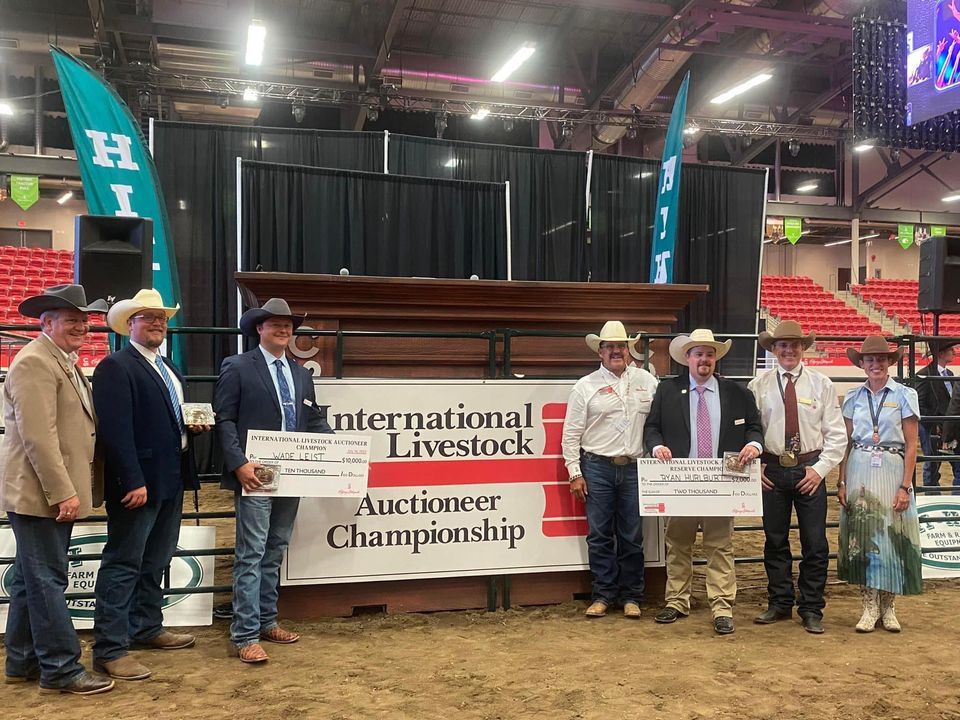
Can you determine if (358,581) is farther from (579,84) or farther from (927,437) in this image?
(579,84)

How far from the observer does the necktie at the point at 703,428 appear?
359 centimetres

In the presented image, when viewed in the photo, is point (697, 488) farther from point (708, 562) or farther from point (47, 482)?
point (47, 482)

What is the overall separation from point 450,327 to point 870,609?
2.47 metres

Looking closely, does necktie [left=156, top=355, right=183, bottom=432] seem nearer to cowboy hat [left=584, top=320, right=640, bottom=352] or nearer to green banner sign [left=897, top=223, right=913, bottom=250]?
cowboy hat [left=584, top=320, right=640, bottom=352]

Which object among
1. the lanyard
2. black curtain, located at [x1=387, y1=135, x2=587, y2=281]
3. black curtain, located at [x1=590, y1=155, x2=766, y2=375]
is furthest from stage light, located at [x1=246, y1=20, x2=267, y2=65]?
the lanyard

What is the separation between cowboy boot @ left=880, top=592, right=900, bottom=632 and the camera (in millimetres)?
3514

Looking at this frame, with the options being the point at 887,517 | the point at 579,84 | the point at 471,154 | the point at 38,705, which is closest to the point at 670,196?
the point at 471,154

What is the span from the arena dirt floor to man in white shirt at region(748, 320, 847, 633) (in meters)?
0.21

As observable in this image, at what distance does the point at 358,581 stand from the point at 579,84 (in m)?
13.8

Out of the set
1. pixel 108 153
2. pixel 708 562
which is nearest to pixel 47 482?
pixel 708 562

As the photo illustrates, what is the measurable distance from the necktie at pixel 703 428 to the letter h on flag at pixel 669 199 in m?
4.24

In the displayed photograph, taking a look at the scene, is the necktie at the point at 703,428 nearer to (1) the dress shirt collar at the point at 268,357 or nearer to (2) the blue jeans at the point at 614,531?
(2) the blue jeans at the point at 614,531

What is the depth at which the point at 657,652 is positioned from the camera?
3.19 m

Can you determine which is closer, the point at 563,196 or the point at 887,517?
the point at 887,517
